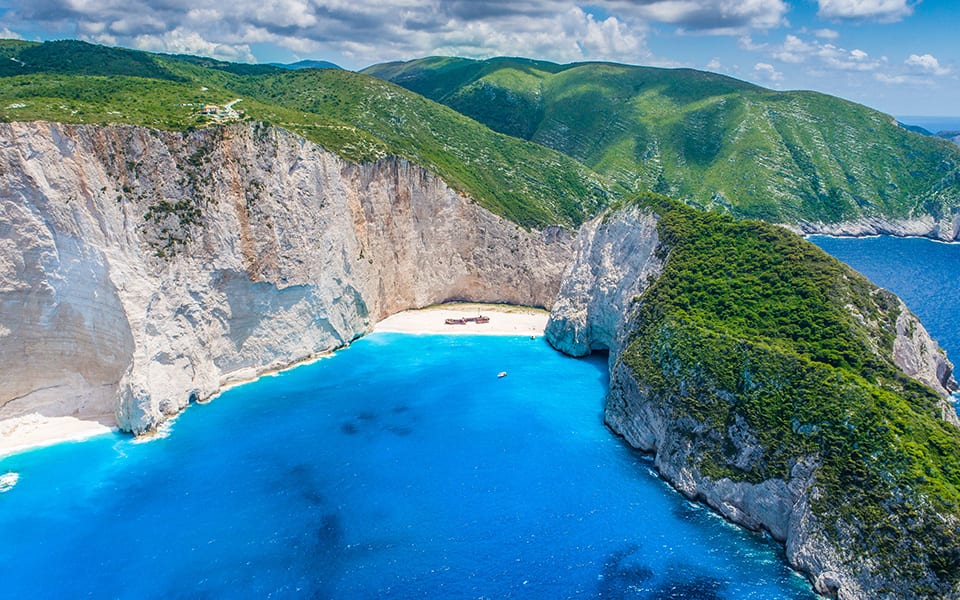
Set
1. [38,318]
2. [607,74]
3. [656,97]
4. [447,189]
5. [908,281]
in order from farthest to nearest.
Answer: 1. [607,74]
2. [656,97]
3. [908,281]
4. [447,189]
5. [38,318]

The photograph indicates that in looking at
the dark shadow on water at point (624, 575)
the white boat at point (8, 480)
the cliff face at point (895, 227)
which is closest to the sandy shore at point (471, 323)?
the white boat at point (8, 480)

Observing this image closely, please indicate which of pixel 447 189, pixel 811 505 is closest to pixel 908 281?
pixel 447 189

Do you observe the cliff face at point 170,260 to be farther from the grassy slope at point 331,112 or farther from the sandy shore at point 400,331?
the grassy slope at point 331,112

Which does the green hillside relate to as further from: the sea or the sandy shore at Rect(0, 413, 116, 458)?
the sandy shore at Rect(0, 413, 116, 458)

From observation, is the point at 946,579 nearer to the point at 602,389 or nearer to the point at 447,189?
the point at 602,389

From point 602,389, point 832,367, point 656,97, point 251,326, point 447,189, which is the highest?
point 656,97

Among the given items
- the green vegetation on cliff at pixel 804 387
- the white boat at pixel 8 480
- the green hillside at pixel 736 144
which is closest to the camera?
the green vegetation on cliff at pixel 804 387
